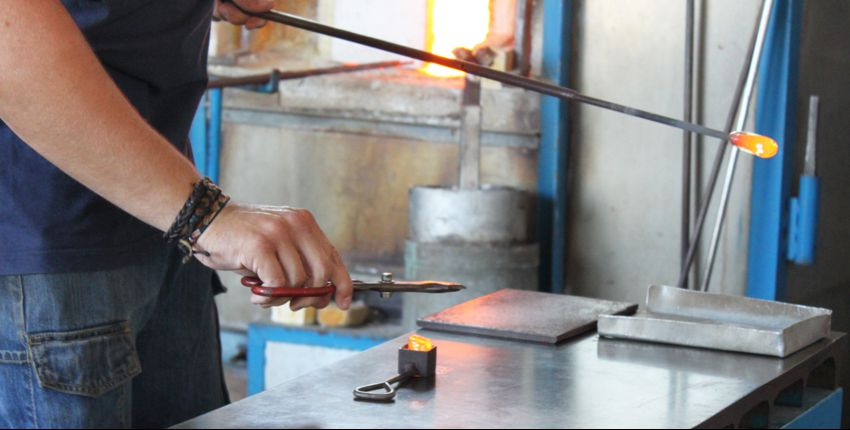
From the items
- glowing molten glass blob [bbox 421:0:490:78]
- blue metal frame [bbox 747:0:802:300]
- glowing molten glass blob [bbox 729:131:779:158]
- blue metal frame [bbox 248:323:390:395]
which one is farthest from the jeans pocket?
→ glowing molten glass blob [bbox 421:0:490:78]

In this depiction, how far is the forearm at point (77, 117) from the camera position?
1143mm

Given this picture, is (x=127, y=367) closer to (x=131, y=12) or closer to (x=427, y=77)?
(x=131, y=12)

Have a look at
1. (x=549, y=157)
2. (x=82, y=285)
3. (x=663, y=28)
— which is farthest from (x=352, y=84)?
(x=82, y=285)

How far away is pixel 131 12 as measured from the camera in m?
1.32

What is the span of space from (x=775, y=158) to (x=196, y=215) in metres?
1.39

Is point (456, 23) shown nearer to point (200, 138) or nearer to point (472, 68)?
point (200, 138)

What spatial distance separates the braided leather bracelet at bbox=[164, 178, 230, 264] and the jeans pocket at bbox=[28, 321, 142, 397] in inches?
7.0

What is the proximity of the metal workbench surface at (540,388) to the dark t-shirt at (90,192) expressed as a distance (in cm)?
27

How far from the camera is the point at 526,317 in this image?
1.61 metres

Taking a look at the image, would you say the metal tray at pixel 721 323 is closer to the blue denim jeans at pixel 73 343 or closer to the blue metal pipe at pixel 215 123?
the blue denim jeans at pixel 73 343

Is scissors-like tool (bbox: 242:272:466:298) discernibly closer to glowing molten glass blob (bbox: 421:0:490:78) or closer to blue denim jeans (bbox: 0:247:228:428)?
blue denim jeans (bbox: 0:247:228:428)

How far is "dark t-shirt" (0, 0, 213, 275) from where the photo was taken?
50.8 inches

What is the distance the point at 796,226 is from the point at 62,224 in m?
1.42

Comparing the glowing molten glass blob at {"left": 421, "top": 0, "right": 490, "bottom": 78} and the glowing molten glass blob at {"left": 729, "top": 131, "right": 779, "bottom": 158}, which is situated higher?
the glowing molten glass blob at {"left": 421, "top": 0, "right": 490, "bottom": 78}
